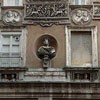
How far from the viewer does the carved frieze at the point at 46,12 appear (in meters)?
19.6

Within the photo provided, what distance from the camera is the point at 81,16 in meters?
19.7

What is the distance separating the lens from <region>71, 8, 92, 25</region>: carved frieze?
19.6 m

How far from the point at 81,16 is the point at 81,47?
56.1 inches

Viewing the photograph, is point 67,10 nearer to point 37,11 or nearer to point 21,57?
point 37,11

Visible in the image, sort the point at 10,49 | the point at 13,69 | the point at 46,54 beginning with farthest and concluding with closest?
the point at 10,49 < the point at 46,54 < the point at 13,69

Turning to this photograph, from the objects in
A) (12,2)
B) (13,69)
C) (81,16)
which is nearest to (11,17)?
(12,2)

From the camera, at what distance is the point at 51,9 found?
19.7 meters

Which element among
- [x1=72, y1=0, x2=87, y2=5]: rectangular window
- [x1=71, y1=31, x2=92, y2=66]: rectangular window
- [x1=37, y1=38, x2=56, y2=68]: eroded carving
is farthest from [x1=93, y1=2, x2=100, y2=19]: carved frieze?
[x1=37, y1=38, x2=56, y2=68]: eroded carving

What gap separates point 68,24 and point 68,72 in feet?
7.41

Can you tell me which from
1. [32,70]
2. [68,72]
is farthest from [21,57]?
[68,72]

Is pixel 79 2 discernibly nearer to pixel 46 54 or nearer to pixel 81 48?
pixel 81 48

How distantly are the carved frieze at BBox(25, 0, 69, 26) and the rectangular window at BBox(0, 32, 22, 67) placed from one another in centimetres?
102

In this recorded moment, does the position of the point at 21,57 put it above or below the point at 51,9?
below

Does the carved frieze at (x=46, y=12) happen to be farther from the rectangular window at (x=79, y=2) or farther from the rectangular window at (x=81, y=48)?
the rectangular window at (x=81, y=48)
